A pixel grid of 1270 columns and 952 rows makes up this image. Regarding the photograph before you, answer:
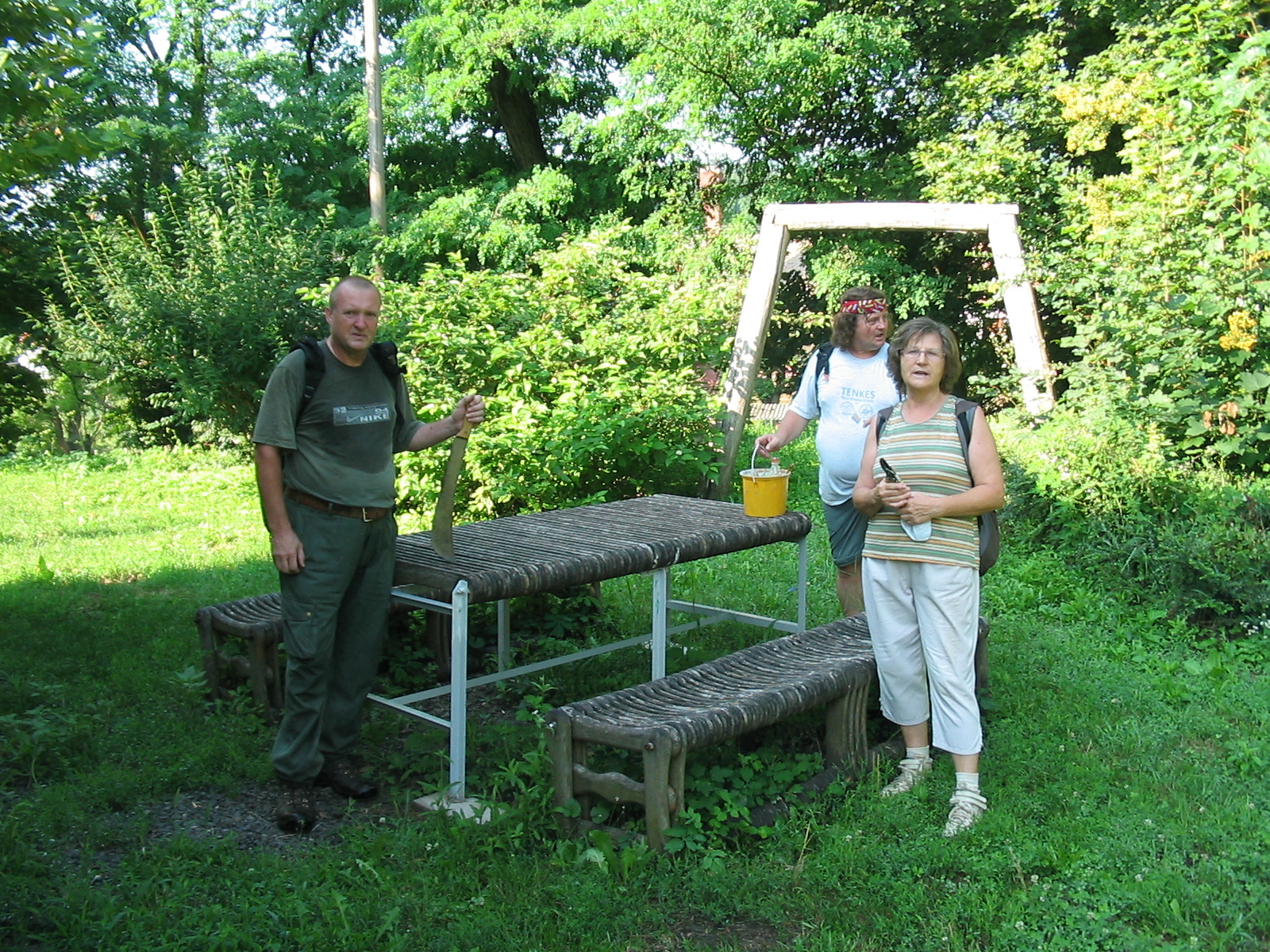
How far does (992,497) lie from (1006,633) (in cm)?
243

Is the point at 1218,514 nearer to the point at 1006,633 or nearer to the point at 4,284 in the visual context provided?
the point at 1006,633

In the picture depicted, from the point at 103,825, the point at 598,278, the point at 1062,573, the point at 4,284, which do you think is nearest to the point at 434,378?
the point at 598,278

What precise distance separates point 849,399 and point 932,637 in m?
1.50

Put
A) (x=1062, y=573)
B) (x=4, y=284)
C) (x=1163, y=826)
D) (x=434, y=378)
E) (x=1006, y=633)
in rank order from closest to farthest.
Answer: (x=1163, y=826) → (x=1006, y=633) → (x=1062, y=573) → (x=434, y=378) → (x=4, y=284)

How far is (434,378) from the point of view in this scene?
8.45 m

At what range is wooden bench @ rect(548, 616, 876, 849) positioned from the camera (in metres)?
3.33

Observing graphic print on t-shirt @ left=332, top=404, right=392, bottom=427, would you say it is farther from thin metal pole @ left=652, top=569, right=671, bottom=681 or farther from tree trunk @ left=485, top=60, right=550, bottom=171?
tree trunk @ left=485, top=60, right=550, bottom=171

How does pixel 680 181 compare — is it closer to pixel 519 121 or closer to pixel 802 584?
pixel 519 121

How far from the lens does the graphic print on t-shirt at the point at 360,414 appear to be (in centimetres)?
382

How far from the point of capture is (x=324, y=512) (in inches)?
150

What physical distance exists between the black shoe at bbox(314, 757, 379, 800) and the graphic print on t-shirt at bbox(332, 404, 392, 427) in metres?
1.19

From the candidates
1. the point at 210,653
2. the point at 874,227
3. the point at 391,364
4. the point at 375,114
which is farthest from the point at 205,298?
the point at 391,364

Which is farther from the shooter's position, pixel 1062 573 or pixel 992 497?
pixel 1062 573

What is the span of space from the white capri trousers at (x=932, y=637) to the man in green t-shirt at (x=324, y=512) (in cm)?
152
